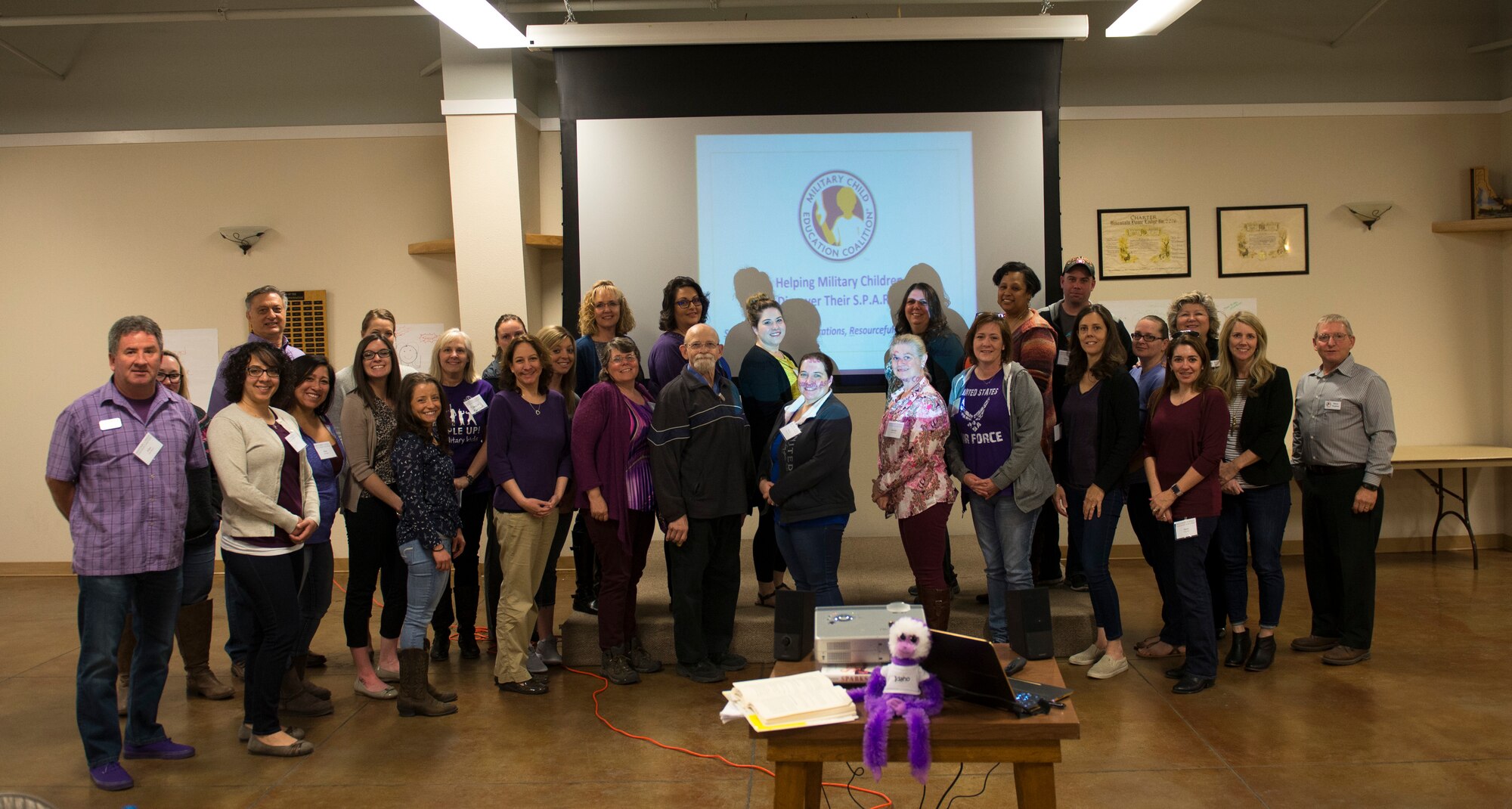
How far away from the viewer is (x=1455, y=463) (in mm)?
5934

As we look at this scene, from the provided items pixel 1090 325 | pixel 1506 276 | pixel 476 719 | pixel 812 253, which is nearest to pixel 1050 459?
pixel 1090 325

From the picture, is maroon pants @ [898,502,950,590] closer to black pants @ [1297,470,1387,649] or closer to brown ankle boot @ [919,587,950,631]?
brown ankle boot @ [919,587,950,631]

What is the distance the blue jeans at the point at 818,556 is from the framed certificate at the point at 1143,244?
10.7ft

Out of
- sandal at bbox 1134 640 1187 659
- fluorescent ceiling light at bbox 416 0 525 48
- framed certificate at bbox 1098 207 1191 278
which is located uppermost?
fluorescent ceiling light at bbox 416 0 525 48

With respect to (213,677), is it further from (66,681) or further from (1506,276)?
(1506,276)

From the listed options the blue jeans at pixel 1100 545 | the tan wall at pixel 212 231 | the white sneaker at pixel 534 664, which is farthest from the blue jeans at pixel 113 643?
the blue jeans at pixel 1100 545

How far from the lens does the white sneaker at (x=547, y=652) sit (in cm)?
444

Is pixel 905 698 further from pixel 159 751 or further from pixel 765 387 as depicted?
pixel 159 751

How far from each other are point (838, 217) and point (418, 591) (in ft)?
9.85

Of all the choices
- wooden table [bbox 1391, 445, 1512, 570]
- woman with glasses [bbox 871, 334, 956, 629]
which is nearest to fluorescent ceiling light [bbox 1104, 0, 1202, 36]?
woman with glasses [bbox 871, 334, 956, 629]

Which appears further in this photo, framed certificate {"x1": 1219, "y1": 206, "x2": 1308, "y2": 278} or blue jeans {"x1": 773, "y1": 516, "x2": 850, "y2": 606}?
framed certificate {"x1": 1219, "y1": 206, "x2": 1308, "y2": 278}

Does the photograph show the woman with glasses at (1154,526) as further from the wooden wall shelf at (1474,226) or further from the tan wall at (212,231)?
the tan wall at (212,231)

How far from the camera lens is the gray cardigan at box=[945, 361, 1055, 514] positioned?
3.94m

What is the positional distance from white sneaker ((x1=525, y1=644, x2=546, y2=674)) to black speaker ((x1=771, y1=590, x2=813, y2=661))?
203 cm
